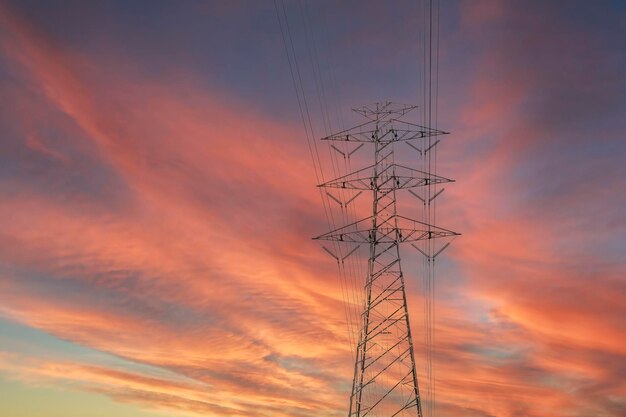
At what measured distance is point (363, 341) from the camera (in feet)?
159

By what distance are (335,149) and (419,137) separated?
27.9 feet

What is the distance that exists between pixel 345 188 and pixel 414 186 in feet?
20.2

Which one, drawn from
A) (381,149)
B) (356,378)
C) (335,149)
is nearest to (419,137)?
(381,149)

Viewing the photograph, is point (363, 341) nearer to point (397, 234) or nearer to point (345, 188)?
point (397, 234)

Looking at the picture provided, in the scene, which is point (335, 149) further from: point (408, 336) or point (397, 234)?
point (408, 336)

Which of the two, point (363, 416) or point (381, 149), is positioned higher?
point (381, 149)

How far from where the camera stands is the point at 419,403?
45406 millimetres

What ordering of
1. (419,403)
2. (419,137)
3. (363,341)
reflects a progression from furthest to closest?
(419,137)
(363,341)
(419,403)

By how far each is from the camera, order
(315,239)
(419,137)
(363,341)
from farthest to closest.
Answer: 1. (419,137)
2. (315,239)
3. (363,341)

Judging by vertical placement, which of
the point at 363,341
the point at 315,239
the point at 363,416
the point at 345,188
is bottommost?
the point at 363,416

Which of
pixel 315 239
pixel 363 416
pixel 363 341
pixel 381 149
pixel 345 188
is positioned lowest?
pixel 363 416

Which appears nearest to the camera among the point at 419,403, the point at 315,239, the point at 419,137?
the point at 419,403

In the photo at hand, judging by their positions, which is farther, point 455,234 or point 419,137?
point 419,137

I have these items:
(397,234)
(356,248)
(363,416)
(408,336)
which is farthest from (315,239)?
(363,416)
